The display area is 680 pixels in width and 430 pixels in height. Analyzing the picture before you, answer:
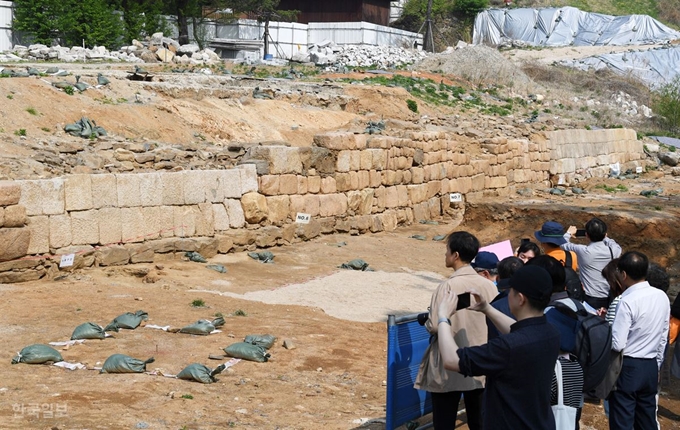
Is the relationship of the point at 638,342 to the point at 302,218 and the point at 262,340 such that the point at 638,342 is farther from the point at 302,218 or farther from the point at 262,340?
the point at 302,218

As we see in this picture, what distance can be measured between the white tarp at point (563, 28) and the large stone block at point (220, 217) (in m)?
43.5

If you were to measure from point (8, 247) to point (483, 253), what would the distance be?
24.5 feet

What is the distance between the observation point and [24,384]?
293 inches

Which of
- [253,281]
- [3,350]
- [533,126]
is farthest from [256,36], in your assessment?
[3,350]

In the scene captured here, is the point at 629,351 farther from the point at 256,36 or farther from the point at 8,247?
the point at 256,36

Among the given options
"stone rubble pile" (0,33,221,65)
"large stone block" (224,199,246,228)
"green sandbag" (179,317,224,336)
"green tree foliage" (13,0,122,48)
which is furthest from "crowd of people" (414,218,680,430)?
"green tree foliage" (13,0,122,48)

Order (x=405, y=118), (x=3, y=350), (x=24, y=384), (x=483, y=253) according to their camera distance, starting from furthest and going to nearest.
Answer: (x=405, y=118) → (x=3, y=350) → (x=24, y=384) → (x=483, y=253)

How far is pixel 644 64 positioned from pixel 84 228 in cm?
4301

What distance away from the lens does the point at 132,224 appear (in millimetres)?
13070

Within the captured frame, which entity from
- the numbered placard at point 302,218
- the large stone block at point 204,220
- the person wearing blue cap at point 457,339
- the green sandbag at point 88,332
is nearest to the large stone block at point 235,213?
the large stone block at point 204,220

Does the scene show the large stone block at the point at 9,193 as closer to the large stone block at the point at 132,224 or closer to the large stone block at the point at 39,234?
the large stone block at the point at 39,234

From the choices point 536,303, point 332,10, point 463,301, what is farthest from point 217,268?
point 332,10

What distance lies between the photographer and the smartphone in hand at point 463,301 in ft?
17.1

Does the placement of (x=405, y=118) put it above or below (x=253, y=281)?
above
